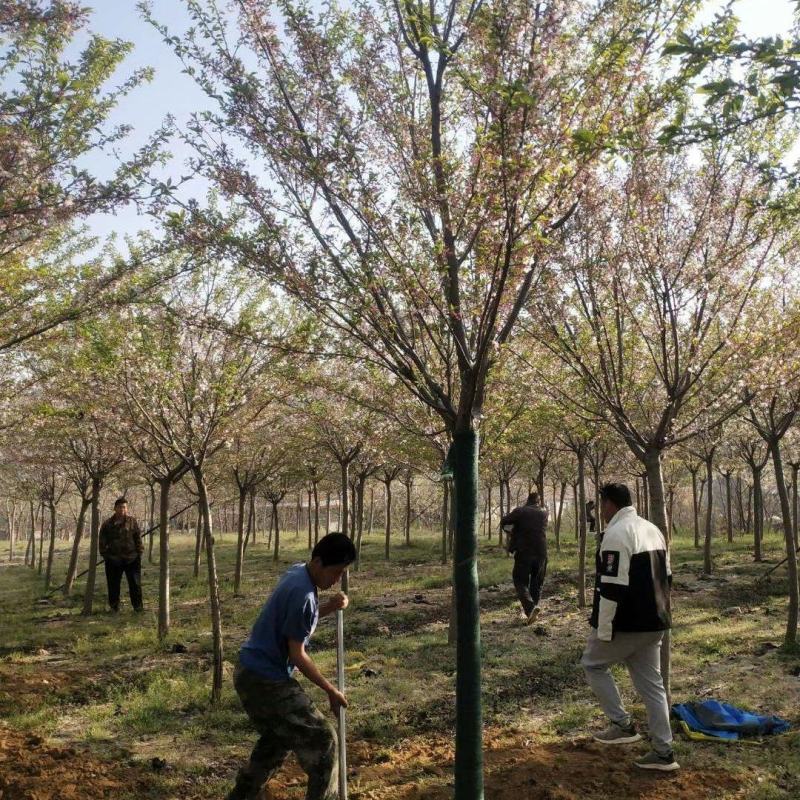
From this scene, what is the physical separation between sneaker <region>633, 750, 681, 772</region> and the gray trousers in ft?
0.15

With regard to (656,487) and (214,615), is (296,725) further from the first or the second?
(656,487)

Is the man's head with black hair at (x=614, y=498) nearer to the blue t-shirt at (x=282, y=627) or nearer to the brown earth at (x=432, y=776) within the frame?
the brown earth at (x=432, y=776)

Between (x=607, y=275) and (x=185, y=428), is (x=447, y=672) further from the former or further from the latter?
(x=607, y=275)

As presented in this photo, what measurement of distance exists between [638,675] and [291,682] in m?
2.82

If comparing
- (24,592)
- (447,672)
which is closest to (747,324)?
(447,672)

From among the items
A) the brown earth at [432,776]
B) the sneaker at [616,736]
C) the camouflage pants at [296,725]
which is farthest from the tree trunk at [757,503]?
the camouflage pants at [296,725]

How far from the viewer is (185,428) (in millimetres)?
8445

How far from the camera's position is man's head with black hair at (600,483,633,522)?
549cm

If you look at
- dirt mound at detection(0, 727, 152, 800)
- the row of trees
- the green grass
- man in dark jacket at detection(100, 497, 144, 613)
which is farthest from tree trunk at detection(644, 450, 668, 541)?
man in dark jacket at detection(100, 497, 144, 613)

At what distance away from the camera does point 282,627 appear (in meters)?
4.04

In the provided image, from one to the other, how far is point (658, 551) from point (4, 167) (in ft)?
19.7

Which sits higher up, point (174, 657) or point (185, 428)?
point (185, 428)

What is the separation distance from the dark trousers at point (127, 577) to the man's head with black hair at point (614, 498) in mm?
10071

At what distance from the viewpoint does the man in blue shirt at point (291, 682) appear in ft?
13.0
